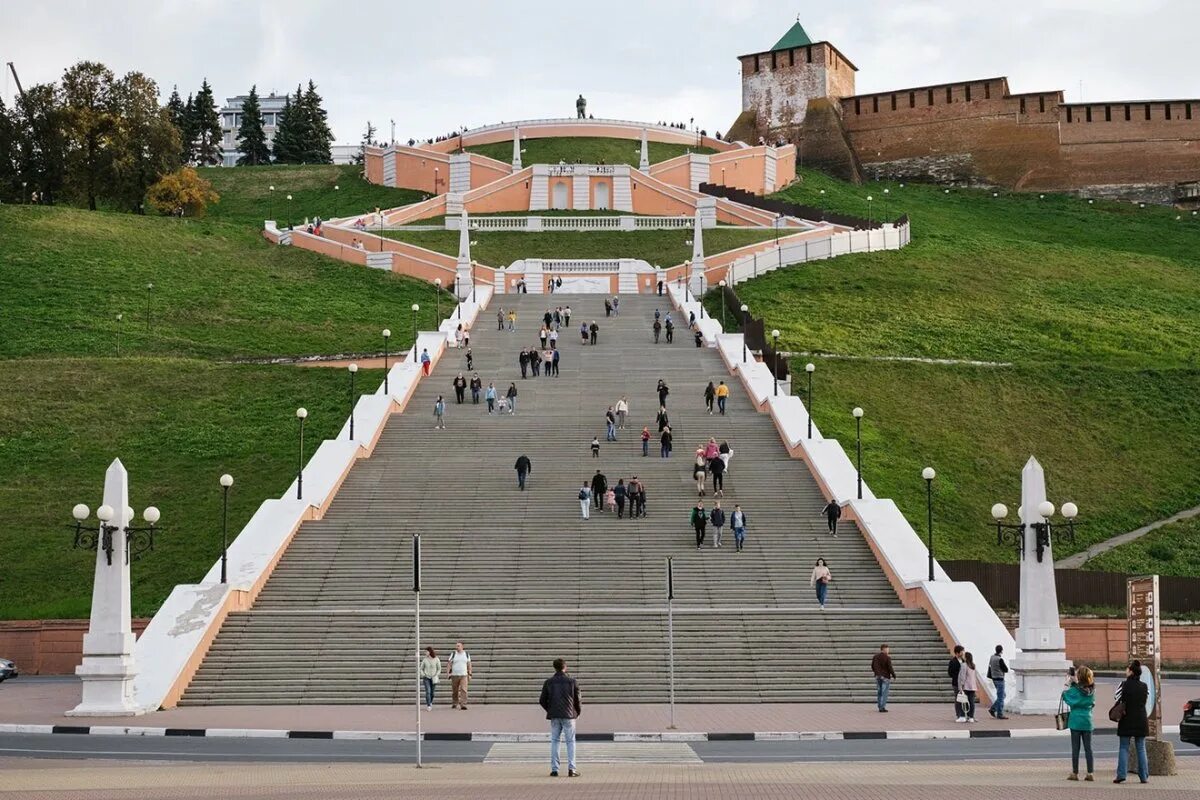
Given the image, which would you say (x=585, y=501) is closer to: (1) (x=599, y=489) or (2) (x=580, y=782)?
(1) (x=599, y=489)

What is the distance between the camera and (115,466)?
24.7 metres

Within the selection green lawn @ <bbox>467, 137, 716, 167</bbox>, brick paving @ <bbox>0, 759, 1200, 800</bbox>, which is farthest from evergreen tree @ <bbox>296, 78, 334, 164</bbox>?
brick paving @ <bbox>0, 759, 1200, 800</bbox>

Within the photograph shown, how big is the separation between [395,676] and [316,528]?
6919 millimetres

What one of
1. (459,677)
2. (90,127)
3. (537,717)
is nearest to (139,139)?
(90,127)

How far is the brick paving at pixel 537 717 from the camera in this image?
2169cm

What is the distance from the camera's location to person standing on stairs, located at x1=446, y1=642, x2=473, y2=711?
23875mm

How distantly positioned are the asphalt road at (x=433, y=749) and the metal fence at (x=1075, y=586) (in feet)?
30.6

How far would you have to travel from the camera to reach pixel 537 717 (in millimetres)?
22781

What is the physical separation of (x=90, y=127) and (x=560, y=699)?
2578 inches

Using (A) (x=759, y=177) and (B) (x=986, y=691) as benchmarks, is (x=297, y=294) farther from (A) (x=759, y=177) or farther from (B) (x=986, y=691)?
(B) (x=986, y=691)

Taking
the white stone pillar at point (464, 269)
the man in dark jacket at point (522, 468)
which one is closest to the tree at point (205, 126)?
the white stone pillar at point (464, 269)

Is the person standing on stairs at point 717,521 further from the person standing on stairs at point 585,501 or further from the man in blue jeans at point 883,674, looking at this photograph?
the man in blue jeans at point 883,674

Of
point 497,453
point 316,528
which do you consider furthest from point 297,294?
point 316,528

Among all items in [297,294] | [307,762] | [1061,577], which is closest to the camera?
[307,762]
